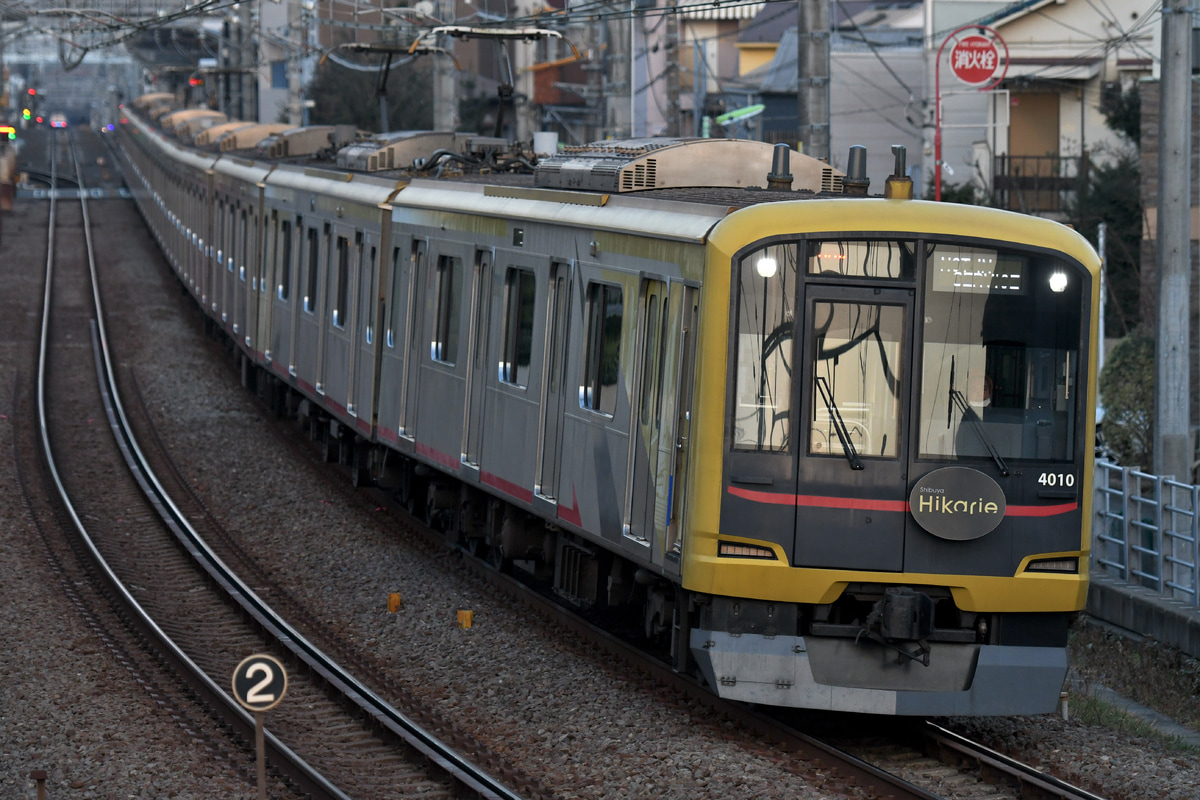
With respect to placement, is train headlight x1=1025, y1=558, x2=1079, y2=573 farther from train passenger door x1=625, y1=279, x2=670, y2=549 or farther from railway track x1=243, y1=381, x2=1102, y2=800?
train passenger door x1=625, y1=279, x2=670, y2=549

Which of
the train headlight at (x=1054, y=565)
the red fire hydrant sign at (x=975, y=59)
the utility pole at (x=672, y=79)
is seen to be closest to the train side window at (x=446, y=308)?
the train headlight at (x=1054, y=565)

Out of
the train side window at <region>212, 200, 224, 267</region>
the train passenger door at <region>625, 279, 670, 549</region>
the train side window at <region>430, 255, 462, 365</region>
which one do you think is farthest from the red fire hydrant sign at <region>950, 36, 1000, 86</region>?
the train passenger door at <region>625, 279, 670, 549</region>

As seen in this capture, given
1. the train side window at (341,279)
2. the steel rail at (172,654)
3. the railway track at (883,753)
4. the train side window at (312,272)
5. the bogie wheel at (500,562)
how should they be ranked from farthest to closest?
the train side window at (312,272) < the train side window at (341,279) < the bogie wheel at (500,562) < the steel rail at (172,654) < the railway track at (883,753)

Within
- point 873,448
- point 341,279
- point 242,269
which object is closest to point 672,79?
point 242,269

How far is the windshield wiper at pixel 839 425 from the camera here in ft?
26.0

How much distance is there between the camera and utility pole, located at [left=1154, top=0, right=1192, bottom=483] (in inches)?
451

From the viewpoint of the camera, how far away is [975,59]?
19.5 metres

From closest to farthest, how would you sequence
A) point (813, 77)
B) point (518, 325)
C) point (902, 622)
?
point (902, 622) → point (518, 325) → point (813, 77)

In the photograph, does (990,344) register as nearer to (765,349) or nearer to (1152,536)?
(765,349)

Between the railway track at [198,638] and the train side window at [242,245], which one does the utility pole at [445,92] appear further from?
the railway track at [198,638]

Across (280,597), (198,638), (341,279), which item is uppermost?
(341,279)

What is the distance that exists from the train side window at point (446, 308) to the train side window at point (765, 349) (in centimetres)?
420

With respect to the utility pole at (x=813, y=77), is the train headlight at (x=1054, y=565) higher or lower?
lower

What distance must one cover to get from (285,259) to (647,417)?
34.0ft
